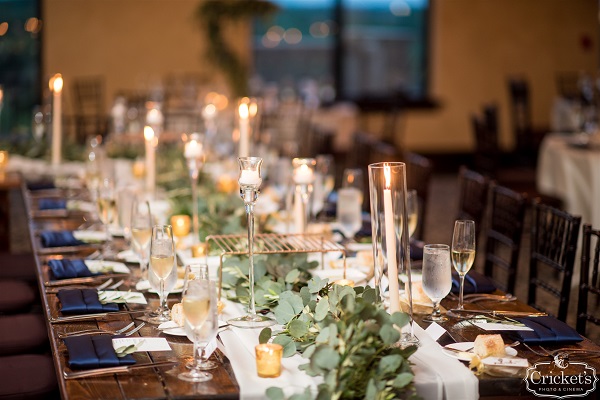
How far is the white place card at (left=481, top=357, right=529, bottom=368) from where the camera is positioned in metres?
2.05

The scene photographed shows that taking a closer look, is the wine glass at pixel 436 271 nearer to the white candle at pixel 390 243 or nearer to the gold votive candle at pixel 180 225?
the white candle at pixel 390 243

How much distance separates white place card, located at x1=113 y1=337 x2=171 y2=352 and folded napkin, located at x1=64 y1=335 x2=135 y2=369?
0.02 m

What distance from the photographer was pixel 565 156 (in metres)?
6.16

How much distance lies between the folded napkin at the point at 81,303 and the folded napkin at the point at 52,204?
59.7 inches

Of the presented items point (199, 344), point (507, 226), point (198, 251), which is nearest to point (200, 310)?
point (199, 344)

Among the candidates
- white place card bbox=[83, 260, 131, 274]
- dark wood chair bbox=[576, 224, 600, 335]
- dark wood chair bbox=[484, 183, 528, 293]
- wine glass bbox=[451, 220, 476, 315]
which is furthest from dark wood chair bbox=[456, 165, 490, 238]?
white place card bbox=[83, 260, 131, 274]

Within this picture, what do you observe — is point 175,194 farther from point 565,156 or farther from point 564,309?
point 565,156

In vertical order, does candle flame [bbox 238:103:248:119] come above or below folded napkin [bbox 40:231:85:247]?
above

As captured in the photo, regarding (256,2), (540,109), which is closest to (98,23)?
(256,2)

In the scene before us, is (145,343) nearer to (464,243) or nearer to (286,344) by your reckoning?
(286,344)

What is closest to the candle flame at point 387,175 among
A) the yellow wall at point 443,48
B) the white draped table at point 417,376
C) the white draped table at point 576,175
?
the white draped table at point 417,376

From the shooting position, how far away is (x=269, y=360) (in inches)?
77.2

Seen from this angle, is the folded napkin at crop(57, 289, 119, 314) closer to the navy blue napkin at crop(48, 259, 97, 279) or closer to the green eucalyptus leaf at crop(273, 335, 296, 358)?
the navy blue napkin at crop(48, 259, 97, 279)

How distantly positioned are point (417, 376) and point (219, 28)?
8270 millimetres
